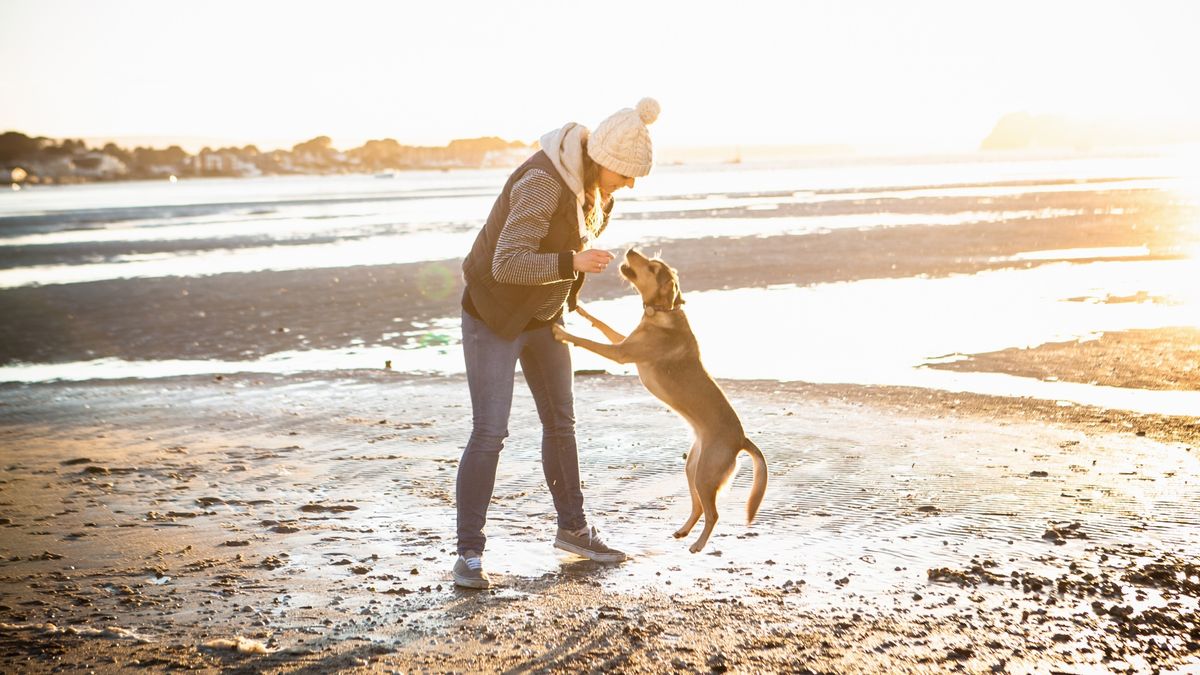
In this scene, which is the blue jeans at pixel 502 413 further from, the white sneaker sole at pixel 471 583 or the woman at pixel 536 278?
the white sneaker sole at pixel 471 583

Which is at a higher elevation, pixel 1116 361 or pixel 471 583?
pixel 1116 361

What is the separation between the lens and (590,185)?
506cm

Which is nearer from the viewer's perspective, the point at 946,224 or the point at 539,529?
the point at 539,529

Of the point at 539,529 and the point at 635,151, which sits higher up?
the point at 635,151

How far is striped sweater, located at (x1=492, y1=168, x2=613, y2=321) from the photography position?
4828 mm

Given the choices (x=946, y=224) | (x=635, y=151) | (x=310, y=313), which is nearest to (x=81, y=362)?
(x=310, y=313)

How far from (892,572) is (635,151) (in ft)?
7.14

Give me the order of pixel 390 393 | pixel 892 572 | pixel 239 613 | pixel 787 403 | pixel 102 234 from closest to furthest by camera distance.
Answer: pixel 239 613 → pixel 892 572 → pixel 787 403 → pixel 390 393 → pixel 102 234

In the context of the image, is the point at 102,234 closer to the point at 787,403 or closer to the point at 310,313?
the point at 310,313

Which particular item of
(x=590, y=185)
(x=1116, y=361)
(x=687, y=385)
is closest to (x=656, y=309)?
(x=687, y=385)

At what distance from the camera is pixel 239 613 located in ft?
15.5

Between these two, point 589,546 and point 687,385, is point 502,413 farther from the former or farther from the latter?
point 687,385

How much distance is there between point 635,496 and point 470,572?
1716 millimetres

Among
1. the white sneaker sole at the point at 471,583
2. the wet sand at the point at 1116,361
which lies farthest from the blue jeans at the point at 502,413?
the wet sand at the point at 1116,361
